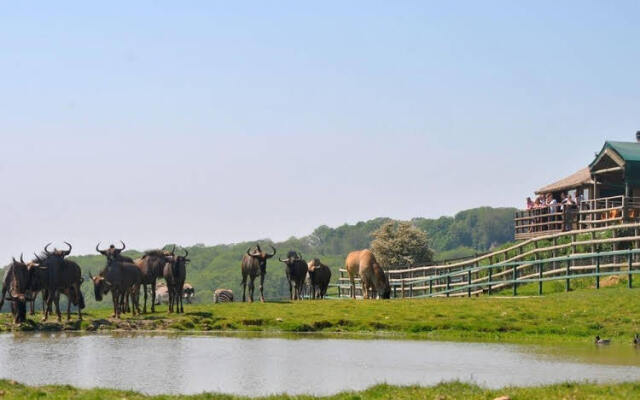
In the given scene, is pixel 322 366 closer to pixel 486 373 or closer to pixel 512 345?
pixel 486 373

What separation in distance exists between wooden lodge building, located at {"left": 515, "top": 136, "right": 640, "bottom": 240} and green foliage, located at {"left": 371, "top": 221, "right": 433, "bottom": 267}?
17.7m

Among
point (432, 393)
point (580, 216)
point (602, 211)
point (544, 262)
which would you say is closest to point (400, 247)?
point (580, 216)

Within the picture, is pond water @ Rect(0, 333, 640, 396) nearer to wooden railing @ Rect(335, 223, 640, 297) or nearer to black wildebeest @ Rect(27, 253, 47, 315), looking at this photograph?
black wildebeest @ Rect(27, 253, 47, 315)

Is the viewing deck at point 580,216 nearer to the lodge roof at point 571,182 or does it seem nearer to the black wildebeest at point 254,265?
the lodge roof at point 571,182

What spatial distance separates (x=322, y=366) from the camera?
67.1ft

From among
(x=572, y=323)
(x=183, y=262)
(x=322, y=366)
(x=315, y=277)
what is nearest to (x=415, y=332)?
(x=572, y=323)

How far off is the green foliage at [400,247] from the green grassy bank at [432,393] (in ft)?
206

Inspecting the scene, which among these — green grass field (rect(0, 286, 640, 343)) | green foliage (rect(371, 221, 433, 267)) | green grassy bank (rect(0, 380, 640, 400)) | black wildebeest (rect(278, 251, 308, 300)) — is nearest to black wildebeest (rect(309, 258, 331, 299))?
black wildebeest (rect(278, 251, 308, 300))

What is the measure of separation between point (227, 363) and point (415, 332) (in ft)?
32.5

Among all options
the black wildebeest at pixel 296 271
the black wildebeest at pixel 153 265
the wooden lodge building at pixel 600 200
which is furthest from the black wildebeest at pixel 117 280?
the wooden lodge building at pixel 600 200

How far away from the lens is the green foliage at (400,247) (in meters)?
79.8

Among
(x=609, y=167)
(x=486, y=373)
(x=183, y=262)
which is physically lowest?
(x=486, y=373)

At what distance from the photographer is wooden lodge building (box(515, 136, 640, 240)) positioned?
51438 mm

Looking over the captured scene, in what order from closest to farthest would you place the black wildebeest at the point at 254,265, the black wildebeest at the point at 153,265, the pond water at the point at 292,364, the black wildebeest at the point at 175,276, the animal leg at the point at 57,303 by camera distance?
the pond water at the point at 292,364
the animal leg at the point at 57,303
the black wildebeest at the point at 175,276
the black wildebeest at the point at 153,265
the black wildebeest at the point at 254,265
